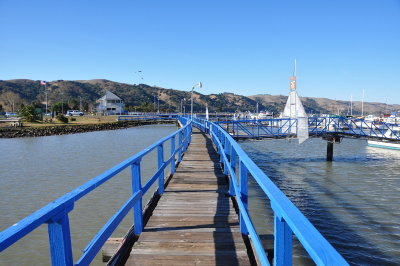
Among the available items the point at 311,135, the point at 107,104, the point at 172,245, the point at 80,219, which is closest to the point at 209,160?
the point at 80,219

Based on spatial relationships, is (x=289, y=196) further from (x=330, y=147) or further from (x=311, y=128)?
(x=311, y=128)

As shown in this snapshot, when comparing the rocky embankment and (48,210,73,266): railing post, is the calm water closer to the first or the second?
(48,210,73,266): railing post

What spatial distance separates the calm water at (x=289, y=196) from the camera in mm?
8359

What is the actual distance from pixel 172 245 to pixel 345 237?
7.22 m

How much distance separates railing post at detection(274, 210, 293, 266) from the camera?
1.99m

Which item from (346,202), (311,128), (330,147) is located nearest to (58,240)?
(346,202)

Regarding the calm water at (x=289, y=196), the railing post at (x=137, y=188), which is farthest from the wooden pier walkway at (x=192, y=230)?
the calm water at (x=289, y=196)

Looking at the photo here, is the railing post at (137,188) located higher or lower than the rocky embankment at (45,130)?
higher

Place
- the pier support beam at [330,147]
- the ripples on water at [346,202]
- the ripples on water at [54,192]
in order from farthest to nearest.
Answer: the pier support beam at [330,147], the ripples on water at [346,202], the ripples on water at [54,192]

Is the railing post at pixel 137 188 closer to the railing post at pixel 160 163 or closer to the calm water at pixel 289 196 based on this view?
the railing post at pixel 160 163

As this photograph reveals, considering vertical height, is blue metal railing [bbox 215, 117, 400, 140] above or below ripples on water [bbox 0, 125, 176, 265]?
above

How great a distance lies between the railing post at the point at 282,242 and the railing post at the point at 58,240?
1.53m

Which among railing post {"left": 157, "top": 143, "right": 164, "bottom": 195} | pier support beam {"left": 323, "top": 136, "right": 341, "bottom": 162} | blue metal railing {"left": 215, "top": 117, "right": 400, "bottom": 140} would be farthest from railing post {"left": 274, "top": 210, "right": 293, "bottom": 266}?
pier support beam {"left": 323, "top": 136, "right": 341, "bottom": 162}

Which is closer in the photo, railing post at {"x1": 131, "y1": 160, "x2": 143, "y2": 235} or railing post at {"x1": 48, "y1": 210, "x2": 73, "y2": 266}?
railing post at {"x1": 48, "y1": 210, "x2": 73, "y2": 266}
